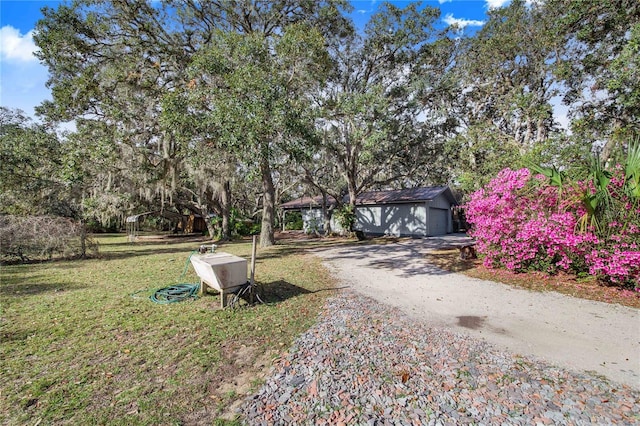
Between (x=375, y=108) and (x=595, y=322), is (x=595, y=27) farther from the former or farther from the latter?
(x=595, y=322)

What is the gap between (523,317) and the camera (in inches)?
182

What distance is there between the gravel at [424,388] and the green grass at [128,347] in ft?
1.38

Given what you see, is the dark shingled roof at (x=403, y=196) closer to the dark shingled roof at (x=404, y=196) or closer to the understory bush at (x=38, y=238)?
the dark shingled roof at (x=404, y=196)

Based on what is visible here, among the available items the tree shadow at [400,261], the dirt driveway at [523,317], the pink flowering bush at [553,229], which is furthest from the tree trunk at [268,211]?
the pink flowering bush at [553,229]

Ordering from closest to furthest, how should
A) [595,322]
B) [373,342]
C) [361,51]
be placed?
[373,342], [595,322], [361,51]

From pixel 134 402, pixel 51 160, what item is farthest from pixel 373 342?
pixel 51 160

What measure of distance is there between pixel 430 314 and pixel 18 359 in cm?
551

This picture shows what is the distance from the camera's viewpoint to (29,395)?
8.52ft

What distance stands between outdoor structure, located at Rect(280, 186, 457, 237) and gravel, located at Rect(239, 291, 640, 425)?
15028 millimetres

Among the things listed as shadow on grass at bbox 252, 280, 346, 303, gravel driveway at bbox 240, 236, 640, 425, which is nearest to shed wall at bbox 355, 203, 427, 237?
gravel driveway at bbox 240, 236, 640, 425

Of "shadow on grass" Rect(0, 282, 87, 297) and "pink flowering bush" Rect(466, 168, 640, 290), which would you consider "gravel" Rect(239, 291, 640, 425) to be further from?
"shadow on grass" Rect(0, 282, 87, 297)

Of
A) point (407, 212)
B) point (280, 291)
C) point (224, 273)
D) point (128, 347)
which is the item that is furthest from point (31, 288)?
point (407, 212)

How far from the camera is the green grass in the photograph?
8.07 ft

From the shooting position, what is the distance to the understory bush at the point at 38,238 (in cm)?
888
